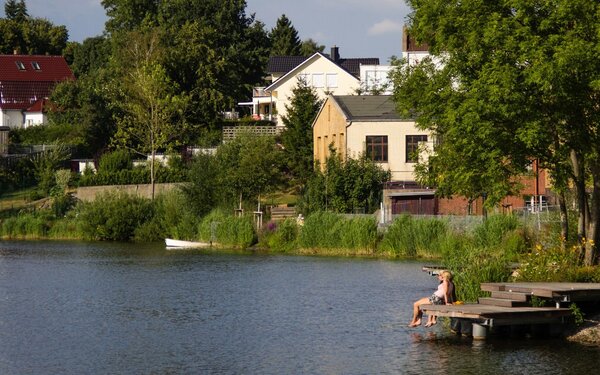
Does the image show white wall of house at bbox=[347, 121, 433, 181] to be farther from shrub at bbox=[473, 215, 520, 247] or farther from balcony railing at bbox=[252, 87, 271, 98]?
balcony railing at bbox=[252, 87, 271, 98]

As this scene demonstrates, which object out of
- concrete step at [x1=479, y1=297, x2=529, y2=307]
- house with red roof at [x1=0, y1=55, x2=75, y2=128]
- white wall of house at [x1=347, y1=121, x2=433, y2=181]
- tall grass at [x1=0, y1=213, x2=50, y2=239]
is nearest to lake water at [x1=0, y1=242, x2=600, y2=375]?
concrete step at [x1=479, y1=297, x2=529, y2=307]

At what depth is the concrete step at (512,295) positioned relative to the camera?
103ft

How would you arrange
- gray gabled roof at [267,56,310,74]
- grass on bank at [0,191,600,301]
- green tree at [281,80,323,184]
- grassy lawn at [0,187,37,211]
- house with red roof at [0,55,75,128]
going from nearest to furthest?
grass on bank at [0,191,600,301] → grassy lawn at [0,187,37,211] → green tree at [281,80,323,184] → house with red roof at [0,55,75,128] → gray gabled roof at [267,56,310,74]

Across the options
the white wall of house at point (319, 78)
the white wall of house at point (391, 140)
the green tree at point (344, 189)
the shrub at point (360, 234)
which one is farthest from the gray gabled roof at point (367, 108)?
the white wall of house at point (319, 78)

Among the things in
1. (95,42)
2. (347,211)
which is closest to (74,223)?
(347,211)

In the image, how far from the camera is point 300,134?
86.9 metres

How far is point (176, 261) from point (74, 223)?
21682 millimetres

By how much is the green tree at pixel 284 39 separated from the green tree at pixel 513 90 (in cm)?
12615

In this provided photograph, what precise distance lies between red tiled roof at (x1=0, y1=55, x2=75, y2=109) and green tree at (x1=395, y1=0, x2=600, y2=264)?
297 feet

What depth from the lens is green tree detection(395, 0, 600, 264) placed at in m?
34.6

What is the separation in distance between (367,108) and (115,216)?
726 inches

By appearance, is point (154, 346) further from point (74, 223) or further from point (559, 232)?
point (74, 223)

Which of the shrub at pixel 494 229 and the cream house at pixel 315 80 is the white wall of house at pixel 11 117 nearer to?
the cream house at pixel 315 80

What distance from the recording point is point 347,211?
6844 centimetres
